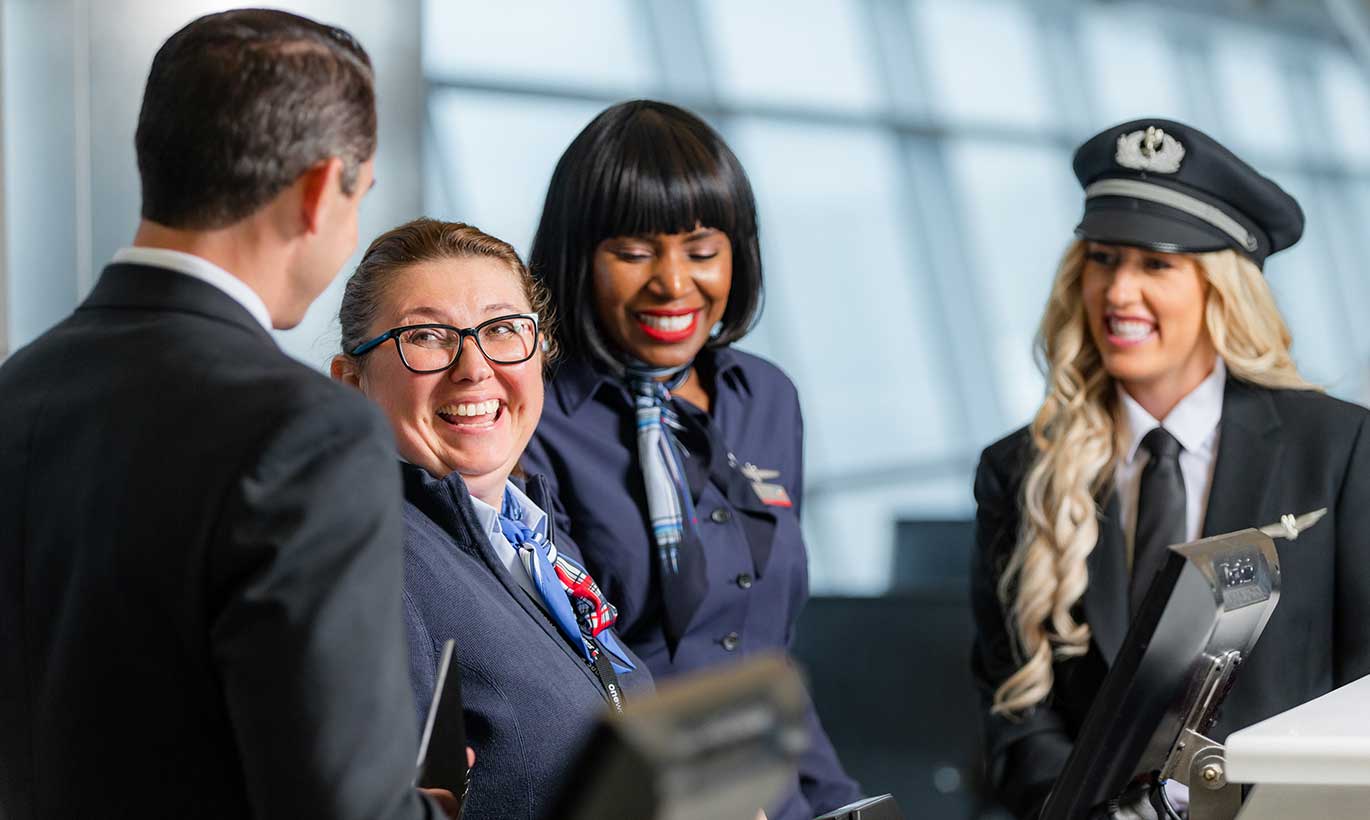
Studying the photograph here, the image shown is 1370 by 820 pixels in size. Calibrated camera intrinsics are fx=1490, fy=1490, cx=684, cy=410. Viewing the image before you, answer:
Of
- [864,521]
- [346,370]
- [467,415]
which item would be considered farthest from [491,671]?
[864,521]

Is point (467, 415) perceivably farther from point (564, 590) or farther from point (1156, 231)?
point (1156, 231)

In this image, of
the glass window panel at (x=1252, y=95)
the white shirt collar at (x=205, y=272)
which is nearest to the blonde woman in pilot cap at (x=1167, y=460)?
the white shirt collar at (x=205, y=272)

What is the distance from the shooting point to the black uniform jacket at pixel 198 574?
3.80ft

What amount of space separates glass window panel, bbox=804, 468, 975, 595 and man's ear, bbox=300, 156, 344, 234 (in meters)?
8.83

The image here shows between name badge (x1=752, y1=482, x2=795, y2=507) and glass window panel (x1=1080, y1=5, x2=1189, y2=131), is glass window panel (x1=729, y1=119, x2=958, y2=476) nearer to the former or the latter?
glass window panel (x1=1080, y1=5, x2=1189, y2=131)

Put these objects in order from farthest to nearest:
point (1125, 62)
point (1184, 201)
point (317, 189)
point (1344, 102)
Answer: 1. point (1344, 102)
2. point (1125, 62)
3. point (1184, 201)
4. point (317, 189)

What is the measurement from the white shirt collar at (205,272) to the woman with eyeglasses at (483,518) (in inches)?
18.0

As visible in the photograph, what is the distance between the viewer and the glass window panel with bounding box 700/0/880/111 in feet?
32.4

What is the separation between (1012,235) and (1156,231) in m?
9.13

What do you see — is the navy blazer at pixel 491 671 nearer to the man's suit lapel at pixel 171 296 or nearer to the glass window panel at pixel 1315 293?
the man's suit lapel at pixel 171 296

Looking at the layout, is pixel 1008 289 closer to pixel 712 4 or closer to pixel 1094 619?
pixel 712 4

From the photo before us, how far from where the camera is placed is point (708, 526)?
242 centimetres

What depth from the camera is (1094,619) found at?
8.09ft

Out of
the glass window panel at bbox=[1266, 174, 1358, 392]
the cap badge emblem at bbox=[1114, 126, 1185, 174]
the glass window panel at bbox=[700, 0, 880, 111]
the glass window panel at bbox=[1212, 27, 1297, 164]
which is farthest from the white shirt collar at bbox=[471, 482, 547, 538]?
the glass window panel at bbox=[1266, 174, 1358, 392]
